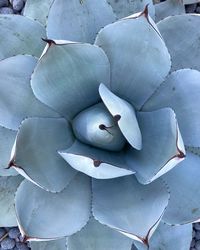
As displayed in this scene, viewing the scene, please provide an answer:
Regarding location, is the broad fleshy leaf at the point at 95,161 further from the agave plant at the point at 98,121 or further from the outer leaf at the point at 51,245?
the outer leaf at the point at 51,245

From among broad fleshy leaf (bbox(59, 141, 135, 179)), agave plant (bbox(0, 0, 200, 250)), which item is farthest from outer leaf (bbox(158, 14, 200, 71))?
broad fleshy leaf (bbox(59, 141, 135, 179))

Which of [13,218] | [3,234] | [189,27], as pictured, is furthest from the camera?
[3,234]

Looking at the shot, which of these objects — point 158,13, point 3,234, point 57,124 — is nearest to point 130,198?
point 57,124

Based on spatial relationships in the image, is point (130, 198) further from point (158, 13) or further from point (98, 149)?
point (158, 13)

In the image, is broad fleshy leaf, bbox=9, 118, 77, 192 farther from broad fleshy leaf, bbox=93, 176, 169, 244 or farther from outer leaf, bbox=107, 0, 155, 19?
outer leaf, bbox=107, 0, 155, 19

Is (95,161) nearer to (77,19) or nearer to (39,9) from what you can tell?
(77,19)

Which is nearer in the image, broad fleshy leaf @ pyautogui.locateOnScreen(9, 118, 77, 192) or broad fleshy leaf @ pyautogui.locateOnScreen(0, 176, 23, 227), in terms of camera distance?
broad fleshy leaf @ pyautogui.locateOnScreen(9, 118, 77, 192)
